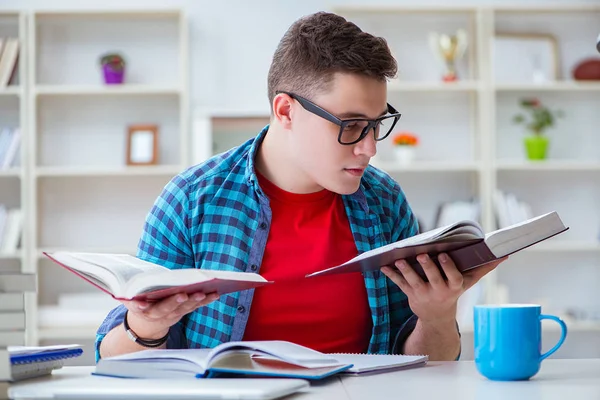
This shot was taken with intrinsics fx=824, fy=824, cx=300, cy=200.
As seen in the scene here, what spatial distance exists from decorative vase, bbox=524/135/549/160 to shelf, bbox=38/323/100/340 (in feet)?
7.39

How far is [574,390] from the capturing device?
1.08m

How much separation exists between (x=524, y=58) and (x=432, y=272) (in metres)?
3.04

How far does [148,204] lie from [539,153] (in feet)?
6.42

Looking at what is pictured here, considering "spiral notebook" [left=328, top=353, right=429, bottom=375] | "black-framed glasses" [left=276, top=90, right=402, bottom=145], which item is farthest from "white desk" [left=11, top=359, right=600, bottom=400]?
"black-framed glasses" [left=276, top=90, right=402, bottom=145]

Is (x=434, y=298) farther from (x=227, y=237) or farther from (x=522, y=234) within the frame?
(x=227, y=237)

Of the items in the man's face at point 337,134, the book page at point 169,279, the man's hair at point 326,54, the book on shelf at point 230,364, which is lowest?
the book on shelf at point 230,364

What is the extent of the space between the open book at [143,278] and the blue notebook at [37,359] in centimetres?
11

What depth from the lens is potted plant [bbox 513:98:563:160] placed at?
4.04 m

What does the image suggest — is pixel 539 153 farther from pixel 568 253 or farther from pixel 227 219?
pixel 227 219

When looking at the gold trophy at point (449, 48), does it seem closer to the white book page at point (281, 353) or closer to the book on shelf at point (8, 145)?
the book on shelf at point (8, 145)

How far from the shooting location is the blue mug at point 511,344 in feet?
3.76

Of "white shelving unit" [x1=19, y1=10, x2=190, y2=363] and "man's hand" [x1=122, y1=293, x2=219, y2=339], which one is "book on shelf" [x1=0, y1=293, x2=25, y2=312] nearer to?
"man's hand" [x1=122, y1=293, x2=219, y2=339]

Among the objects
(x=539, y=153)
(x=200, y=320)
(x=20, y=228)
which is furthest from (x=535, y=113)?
(x=200, y=320)

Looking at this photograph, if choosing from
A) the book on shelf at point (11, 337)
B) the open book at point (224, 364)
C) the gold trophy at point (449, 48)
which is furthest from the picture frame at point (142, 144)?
the book on shelf at point (11, 337)
